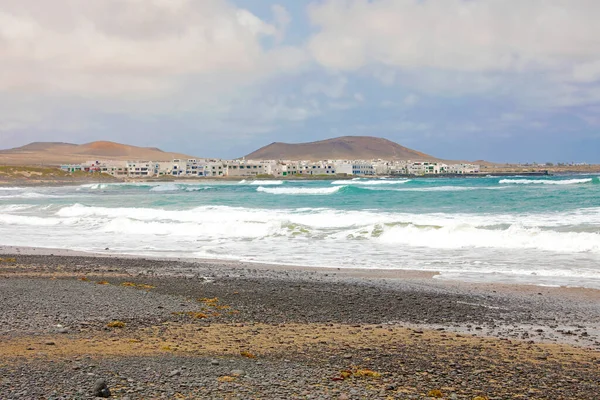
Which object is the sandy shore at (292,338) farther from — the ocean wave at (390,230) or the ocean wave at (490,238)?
the ocean wave at (390,230)

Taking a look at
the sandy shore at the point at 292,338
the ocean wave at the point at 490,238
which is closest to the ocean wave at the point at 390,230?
the ocean wave at the point at 490,238

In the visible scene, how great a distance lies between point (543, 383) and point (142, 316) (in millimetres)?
5071

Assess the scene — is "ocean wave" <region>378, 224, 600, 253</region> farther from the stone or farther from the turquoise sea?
the stone

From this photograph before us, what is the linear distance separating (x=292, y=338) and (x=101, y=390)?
108 inches

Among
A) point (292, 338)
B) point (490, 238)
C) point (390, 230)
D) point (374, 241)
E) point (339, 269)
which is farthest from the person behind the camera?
point (390, 230)

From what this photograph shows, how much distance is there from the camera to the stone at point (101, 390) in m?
4.36

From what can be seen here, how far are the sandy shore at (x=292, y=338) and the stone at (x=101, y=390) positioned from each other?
0.06m

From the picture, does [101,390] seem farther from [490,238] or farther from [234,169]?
[234,169]

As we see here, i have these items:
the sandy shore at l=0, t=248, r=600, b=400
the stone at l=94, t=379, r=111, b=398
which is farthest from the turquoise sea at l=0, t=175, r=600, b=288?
the stone at l=94, t=379, r=111, b=398

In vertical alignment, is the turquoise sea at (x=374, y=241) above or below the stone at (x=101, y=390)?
below

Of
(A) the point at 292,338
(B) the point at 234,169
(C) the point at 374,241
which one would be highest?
(B) the point at 234,169

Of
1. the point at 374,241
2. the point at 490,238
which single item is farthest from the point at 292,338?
the point at 490,238

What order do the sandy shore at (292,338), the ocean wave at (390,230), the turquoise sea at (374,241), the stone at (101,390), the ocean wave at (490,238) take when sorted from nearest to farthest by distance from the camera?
the stone at (101,390)
the sandy shore at (292,338)
the turquoise sea at (374,241)
the ocean wave at (490,238)
the ocean wave at (390,230)

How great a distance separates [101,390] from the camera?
4.38 meters
